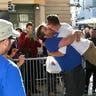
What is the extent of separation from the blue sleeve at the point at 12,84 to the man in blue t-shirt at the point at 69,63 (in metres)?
3.06

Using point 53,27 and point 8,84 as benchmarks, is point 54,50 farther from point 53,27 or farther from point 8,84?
point 8,84

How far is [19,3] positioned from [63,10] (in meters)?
3.53

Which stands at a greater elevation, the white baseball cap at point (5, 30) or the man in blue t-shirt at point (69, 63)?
the white baseball cap at point (5, 30)

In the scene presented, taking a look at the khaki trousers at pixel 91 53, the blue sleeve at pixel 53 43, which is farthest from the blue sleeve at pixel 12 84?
the khaki trousers at pixel 91 53

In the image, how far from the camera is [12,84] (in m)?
2.93

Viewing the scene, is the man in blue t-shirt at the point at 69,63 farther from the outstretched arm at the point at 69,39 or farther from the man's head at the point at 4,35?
the man's head at the point at 4,35

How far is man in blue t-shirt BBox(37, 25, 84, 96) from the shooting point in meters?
6.07

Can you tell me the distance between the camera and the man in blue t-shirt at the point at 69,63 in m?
6.07

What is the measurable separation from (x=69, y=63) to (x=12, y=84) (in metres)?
3.27

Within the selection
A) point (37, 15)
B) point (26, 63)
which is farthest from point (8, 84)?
point (37, 15)

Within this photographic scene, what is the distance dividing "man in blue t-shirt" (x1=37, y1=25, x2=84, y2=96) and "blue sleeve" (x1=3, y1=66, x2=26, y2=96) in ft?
10.0

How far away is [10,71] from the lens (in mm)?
2906

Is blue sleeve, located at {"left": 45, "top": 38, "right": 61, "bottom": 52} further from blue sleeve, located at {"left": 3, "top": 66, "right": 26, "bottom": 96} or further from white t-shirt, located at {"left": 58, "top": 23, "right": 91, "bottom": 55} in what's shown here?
blue sleeve, located at {"left": 3, "top": 66, "right": 26, "bottom": 96}

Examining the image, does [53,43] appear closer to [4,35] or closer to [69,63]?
[69,63]
